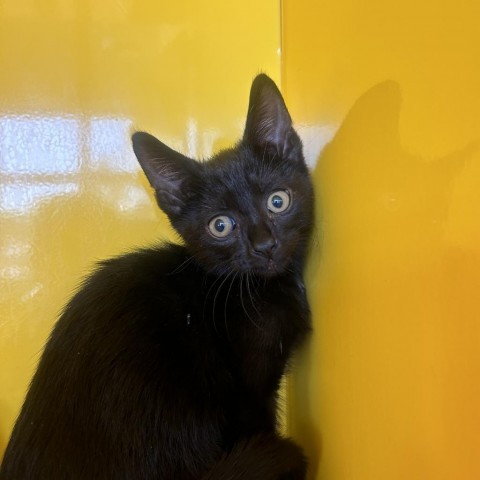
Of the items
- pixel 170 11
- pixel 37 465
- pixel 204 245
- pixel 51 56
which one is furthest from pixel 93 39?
pixel 37 465

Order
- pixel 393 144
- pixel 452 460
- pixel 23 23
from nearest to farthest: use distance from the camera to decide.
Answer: pixel 452 460
pixel 393 144
pixel 23 23

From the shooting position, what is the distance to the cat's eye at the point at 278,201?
3.63ft

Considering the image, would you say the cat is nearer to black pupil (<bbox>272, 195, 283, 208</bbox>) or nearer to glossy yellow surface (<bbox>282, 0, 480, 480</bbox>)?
black pupil (<bbox>272, 195, 283, 208</bbox>)

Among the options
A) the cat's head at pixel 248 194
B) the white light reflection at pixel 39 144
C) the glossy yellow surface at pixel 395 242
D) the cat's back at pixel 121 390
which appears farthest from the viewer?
the white light reflection at pixel 39 144

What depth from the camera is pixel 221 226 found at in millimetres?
1116

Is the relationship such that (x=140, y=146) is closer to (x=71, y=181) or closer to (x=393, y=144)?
(x=71, y=181)

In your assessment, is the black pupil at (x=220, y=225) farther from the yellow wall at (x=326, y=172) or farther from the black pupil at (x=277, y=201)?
the yellow wall at (x=326, y=172)

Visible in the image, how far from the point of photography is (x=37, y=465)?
0.97 metres

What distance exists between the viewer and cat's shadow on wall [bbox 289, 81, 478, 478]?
69 centimetres

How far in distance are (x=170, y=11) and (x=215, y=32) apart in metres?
0.14

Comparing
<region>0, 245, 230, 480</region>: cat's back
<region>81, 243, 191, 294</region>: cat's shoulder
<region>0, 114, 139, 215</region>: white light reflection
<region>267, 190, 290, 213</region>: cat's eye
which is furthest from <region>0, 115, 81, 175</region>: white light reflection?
<region>267, 190, 290, 213</region>: cat's eye

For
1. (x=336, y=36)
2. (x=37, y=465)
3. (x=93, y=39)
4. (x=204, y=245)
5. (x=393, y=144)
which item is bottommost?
(x=37, y=465)

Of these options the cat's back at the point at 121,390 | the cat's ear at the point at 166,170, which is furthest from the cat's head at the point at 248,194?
the cat's back at the point at 121,390

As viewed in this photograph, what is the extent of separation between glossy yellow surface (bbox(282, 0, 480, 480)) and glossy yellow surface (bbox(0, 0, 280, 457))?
364 millimetres
